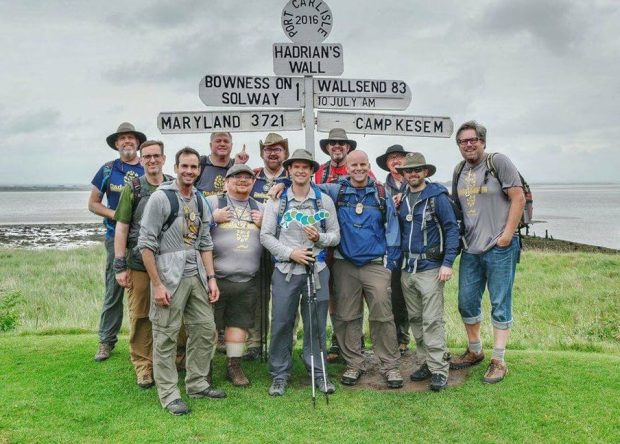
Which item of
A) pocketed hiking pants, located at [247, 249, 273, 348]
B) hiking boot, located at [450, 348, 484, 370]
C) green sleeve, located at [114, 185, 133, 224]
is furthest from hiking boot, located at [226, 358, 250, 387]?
hiking boot, located at [450, 348, 484, 370]

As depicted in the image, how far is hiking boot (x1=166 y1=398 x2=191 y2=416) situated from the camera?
193 inches

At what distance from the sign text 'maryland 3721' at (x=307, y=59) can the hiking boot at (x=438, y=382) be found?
369 cm

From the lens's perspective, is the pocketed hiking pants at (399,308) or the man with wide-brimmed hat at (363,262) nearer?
the man with wide-brimmed hat at (363,262)

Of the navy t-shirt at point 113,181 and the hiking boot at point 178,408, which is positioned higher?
the navy t-shirt at point 113,181

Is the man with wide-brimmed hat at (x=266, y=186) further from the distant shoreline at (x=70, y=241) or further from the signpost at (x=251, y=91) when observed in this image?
the distant shoreline at (x=70, y=241)

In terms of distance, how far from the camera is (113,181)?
612cm

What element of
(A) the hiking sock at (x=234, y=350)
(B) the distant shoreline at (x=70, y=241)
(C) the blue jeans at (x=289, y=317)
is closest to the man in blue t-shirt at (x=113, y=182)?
(A) the hiking sock at (x=234, y=350)

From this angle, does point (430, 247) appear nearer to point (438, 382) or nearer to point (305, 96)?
point (438, 382)

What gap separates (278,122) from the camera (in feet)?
20.8

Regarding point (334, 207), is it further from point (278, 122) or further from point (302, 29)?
point (302, 29)

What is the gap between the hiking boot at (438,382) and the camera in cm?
547

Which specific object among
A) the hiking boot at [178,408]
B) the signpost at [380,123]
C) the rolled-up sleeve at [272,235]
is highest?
the signpost at [380,123]

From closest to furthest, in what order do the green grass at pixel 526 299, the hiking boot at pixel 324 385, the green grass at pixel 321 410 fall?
the green grass at pixel 321 410 < the hiking boot at pixel 324 385 < the green grass at pixel 526 299

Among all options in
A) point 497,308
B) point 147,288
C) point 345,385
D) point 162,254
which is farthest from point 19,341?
point 497,308
